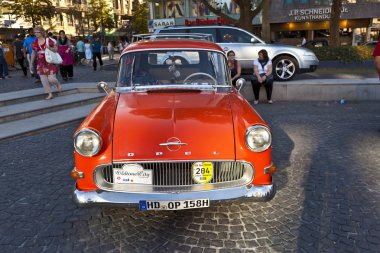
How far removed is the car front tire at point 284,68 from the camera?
10234 mm

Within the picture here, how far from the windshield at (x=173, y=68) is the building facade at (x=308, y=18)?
3029 cm

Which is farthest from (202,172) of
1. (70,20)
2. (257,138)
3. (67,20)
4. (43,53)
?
(70,20)

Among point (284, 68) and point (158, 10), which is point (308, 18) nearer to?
point (158, 10)

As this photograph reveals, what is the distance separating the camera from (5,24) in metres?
35.5

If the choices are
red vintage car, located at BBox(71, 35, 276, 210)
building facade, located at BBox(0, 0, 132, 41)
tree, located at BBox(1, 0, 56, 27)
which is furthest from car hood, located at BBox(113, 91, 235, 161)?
building facade, located at BBox(0, 0, 132, 41)

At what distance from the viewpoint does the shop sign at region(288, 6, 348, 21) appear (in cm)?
3341

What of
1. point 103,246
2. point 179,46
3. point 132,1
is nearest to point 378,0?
point 179,46

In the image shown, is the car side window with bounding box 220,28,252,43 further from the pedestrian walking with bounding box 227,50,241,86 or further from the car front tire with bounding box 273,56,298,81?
the pedestrian walking with bounding box 227,50,241,86

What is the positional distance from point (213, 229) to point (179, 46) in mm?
2516

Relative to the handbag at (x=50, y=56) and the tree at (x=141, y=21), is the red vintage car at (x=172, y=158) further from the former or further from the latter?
the tree at (x=141, y=21)

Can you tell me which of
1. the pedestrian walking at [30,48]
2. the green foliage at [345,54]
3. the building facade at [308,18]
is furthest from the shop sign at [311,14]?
the pedestrian walking at [30,48]

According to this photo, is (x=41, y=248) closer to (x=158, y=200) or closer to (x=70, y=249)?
(x=70, y=249)

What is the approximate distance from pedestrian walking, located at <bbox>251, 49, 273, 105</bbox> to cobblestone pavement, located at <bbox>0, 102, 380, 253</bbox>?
12.8 feet

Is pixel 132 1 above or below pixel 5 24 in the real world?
above
